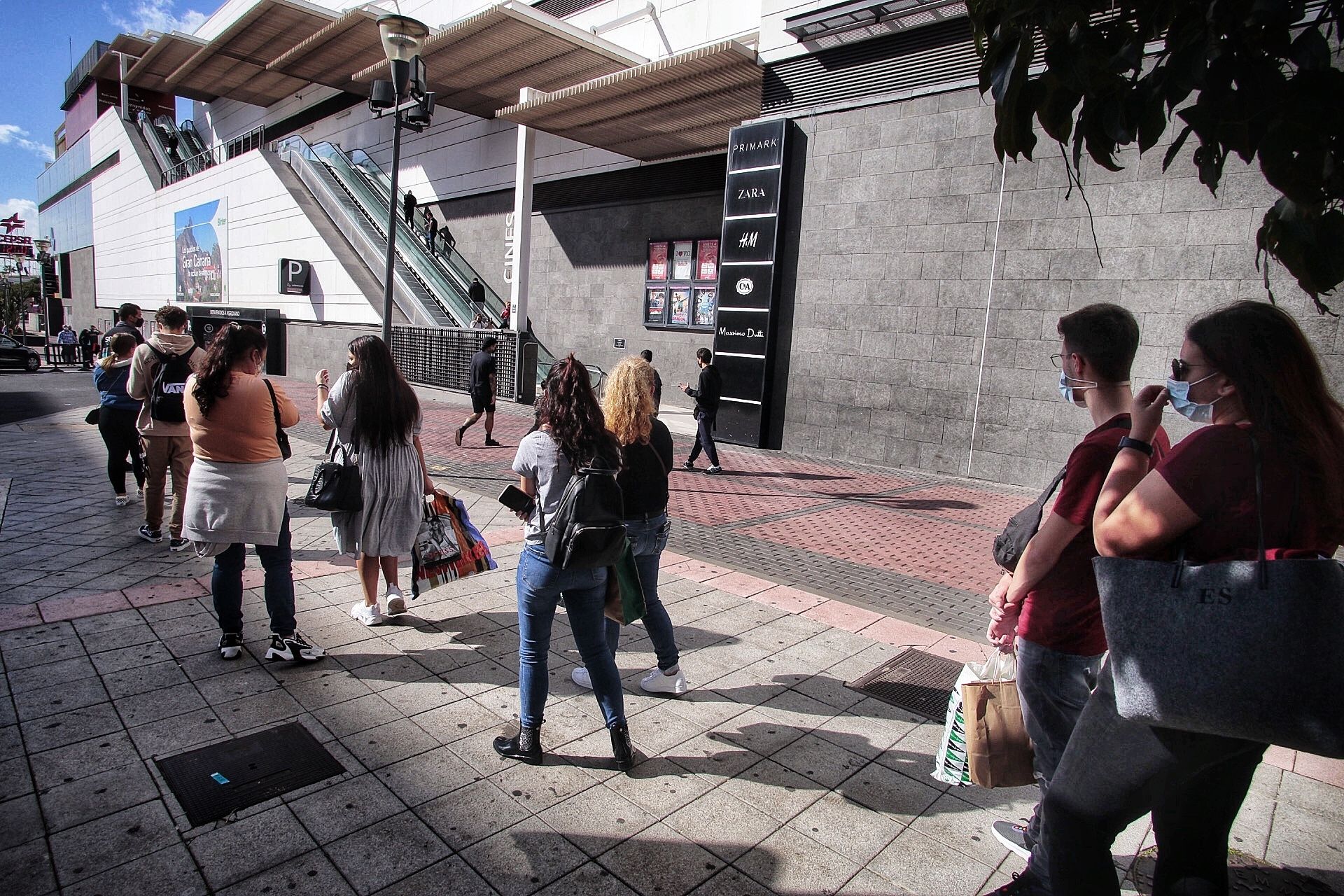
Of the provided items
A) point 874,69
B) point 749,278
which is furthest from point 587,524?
point 874,69

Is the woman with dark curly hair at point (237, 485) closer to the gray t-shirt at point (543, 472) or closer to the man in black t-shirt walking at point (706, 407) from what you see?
the gray t-shirt at point (543, 472)

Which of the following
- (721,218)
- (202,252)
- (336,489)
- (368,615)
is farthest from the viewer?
(202,252)

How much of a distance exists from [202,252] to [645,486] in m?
33.7

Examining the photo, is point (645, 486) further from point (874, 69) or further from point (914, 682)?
point (874, 69)

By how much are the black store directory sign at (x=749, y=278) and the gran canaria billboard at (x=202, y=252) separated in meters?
23.1

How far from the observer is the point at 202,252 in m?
30.9

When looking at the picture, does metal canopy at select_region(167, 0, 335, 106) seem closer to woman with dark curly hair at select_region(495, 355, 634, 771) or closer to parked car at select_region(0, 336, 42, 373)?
parked car at select_region(0, 336, 42, 373)

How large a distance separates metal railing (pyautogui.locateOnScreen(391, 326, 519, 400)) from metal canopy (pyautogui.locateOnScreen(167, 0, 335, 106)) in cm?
1132

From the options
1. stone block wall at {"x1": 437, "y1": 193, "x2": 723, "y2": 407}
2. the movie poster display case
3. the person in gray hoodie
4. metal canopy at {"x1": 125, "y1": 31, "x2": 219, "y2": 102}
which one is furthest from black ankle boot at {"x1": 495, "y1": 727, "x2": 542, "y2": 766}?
metal canopy at {"x1": 125, "y1": 31, "x2": 219, "y2": 102}

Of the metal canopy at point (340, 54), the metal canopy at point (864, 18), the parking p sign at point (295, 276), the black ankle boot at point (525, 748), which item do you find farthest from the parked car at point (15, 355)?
the black ankle boot at point (525, 748)

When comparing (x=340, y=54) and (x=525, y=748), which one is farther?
(x=340, y=54)

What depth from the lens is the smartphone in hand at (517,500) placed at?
10.4 feet

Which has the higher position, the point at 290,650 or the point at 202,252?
the point at 202,252

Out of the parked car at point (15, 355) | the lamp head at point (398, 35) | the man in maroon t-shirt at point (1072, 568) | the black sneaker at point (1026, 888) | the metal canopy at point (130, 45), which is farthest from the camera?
the metal canopy at point (130, 45)
